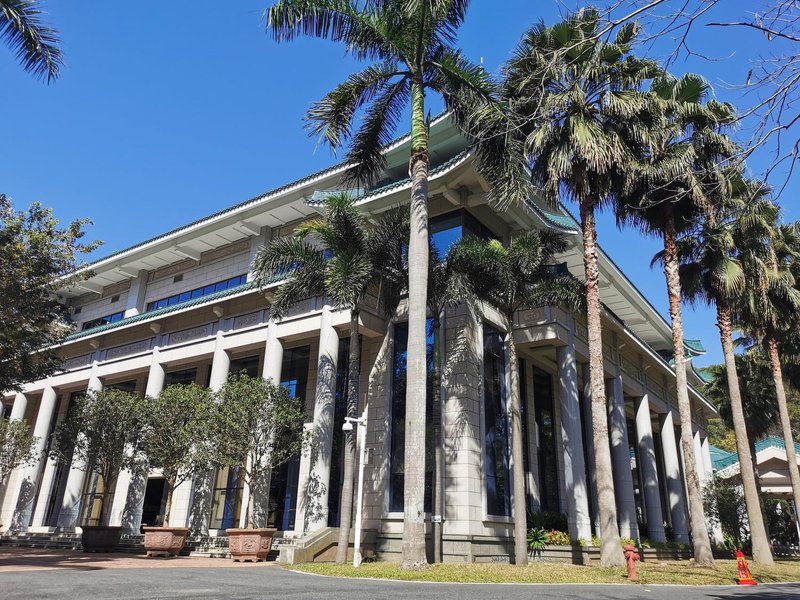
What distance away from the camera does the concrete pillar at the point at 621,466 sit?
2289 cm

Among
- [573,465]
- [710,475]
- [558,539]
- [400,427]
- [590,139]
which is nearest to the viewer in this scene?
[590,139]

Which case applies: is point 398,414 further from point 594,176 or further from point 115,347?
point 115,347

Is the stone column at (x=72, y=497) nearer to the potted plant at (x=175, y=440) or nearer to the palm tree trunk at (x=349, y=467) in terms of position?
the potted plant at (x=175, y=440)

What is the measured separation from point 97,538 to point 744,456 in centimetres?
2627

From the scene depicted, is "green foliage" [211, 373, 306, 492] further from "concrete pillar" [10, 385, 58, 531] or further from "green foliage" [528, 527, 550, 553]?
"concrete pillar" [10, 385, 58, 531]

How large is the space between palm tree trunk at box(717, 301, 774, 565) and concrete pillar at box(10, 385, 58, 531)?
1348 inches

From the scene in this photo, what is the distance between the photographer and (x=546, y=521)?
69.9ft

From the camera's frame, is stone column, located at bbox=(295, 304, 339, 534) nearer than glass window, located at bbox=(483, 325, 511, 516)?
Yes

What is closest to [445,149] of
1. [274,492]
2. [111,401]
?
[274,492]

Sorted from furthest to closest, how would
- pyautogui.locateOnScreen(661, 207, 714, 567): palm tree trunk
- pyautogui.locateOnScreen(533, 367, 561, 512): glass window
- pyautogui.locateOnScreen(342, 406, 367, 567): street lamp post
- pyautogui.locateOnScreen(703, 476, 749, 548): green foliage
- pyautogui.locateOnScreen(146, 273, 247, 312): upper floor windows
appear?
pyautogui.locateOnScreen(703, 476, 749, 548): green foliage < pyautogui.locateOnScreen(146, 273, 247, 312): upper floor windows < pyautogui.locateOnScreen(533, 367, 561, 512): glass window < pyautogui.locateOnScreen(661, 207, 714, 567): palm tree trunk < pyautogui.locateOnScreen(342, 406, 367, 567): street lamp post

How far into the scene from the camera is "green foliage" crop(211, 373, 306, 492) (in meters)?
20.6

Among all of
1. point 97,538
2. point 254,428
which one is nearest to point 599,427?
point 254,428

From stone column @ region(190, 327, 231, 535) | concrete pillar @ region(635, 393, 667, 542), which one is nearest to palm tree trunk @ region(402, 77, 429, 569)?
stone column @ region(190, 327, 231, 535)

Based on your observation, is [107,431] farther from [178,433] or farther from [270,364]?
[270,364]
